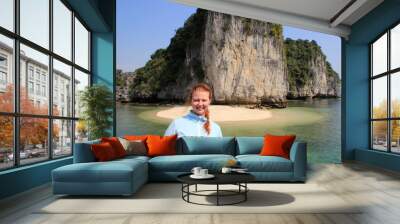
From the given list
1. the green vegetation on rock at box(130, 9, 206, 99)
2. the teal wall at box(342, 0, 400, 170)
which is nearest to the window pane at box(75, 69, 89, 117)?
the green vegetation on rock at box(130, 9, 206, 99)

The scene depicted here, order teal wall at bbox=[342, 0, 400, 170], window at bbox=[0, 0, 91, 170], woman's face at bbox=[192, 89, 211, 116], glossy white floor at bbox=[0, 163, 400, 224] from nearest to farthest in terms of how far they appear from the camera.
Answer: glossy white floor at bbox=[0, 163, 400, 224] → window at bbox=[0, 0, 91, 170] → teal wall at bbox=[342, 0, 400, 170] → woman's face at bbox=[192, 89, 211, 116]

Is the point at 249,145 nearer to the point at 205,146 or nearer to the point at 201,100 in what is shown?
the point at 205,146

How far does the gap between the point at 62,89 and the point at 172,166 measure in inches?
105

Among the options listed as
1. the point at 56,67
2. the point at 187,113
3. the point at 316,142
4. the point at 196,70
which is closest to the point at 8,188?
the point at 56,67

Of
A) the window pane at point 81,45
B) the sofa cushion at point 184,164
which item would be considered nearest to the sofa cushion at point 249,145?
the sofa cushion at point 184,164

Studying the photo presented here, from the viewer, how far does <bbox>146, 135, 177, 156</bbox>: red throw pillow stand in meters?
7.16

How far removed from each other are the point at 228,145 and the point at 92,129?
2962 mm

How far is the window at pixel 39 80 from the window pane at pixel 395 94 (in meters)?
6.69

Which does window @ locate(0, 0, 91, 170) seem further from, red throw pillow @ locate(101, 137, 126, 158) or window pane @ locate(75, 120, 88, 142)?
red throw pillow @ locate(101, 137, 126, 158)

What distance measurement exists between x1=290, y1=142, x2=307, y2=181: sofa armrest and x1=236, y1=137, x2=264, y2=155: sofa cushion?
821mm

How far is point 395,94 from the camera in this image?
28.4ft

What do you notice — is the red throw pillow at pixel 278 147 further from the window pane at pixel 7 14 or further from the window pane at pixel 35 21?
the window pane at pixel 7 14

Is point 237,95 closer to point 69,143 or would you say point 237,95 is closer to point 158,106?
point 158,106

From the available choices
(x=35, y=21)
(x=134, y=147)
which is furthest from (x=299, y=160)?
(x=35, y=21)
